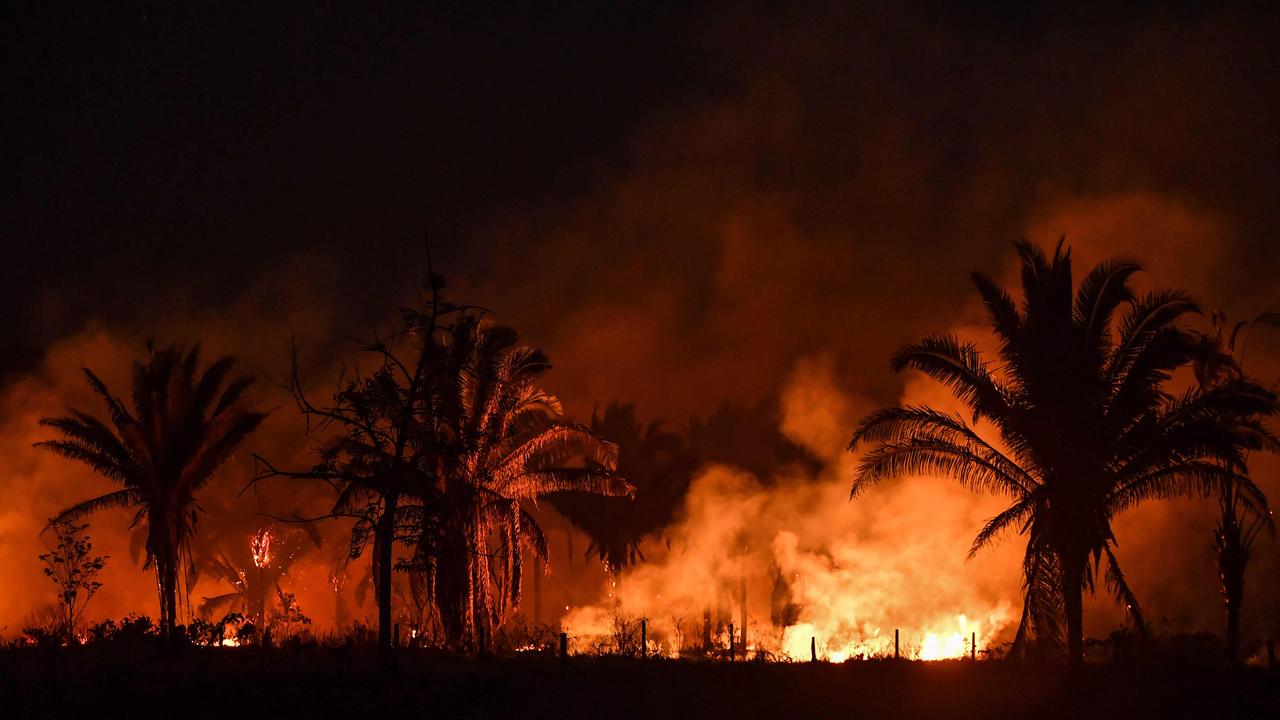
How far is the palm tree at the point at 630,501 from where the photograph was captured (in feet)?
138

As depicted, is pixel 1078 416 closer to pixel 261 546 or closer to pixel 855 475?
pixel 855 475

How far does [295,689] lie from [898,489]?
22.1m

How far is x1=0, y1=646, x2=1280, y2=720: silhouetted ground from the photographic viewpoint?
50.6ft

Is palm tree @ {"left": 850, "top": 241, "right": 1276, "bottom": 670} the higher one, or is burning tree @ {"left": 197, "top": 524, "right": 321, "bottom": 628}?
palm tree @ {"left": 850, "top": 241, "right": 1276, "bottom": 670}

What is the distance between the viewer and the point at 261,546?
45031 millimetres

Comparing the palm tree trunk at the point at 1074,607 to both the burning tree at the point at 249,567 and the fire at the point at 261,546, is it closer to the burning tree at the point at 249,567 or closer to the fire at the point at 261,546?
the fire at the point at 261,546

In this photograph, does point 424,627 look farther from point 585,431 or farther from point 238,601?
point 238,601

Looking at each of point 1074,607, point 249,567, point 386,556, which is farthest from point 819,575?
point 249,567

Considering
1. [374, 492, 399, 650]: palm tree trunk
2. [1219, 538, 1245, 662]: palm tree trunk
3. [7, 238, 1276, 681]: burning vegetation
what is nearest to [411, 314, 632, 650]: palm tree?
[7, 238, 1276, 681]: burning vegetation

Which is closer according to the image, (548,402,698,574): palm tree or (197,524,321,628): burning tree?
(548,402,698,574): palm tree

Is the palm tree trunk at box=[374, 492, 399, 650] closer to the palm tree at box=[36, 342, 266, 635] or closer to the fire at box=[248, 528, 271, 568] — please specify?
the palm tree at box=[36, 342, 266, 635]

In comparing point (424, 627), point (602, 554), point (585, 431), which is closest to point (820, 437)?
point (602, 554)

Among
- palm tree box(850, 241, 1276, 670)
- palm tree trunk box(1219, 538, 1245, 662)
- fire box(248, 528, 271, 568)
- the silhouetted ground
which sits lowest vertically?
the silhouetted ground

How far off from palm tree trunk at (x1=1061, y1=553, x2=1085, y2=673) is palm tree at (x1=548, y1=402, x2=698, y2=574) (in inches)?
896
